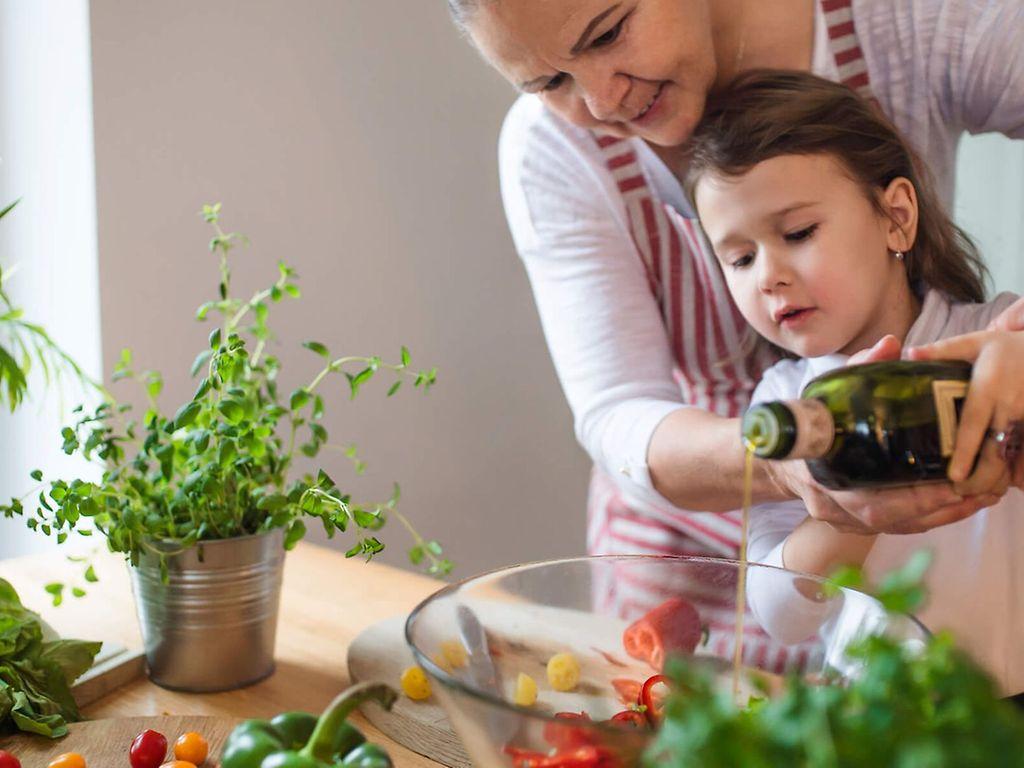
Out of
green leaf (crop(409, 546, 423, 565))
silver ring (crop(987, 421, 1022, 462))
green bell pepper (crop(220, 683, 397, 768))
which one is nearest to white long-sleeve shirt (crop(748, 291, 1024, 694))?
silver ring (crop(987, 421, 1022, 462))

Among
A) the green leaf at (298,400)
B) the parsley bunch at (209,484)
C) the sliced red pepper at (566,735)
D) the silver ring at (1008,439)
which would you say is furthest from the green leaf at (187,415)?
the silver ring at (1008,439)

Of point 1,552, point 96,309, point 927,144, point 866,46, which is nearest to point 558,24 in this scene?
point 866,46

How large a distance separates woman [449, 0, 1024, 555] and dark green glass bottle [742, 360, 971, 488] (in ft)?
0.13

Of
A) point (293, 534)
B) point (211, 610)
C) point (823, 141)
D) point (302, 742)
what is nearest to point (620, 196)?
point (823, 141)

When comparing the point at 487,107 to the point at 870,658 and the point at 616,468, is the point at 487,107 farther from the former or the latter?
the point at 870,658

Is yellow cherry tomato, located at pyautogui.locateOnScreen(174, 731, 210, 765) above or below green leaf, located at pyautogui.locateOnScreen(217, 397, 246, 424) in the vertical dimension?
below

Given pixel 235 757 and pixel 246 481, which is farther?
pixel 246 481

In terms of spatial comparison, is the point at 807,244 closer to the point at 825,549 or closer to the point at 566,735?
the point at 825,549

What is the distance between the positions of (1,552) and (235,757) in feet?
5.50

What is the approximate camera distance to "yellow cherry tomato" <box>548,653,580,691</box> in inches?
33.0

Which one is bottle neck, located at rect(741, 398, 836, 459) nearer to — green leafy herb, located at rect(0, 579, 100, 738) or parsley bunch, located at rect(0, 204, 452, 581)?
parsley bunch, located at rect(0, 204, 452, 581)

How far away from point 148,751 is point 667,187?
3.23ft

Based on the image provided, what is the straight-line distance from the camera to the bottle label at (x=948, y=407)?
90cm

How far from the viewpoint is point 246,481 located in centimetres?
113
